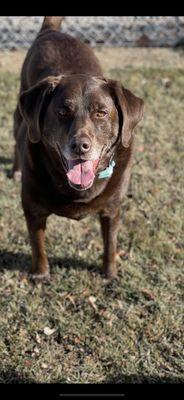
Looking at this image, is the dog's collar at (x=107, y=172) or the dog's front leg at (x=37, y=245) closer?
the dog's collar at (x=107, y=172)

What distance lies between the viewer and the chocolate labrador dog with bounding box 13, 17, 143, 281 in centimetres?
293

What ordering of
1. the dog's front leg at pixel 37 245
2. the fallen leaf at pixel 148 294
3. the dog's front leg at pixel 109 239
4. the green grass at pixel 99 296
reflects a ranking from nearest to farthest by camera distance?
the green grass at pixel 99 296, the dog's front leg at pixel 37 245, the dog's front leg at pixel 109 239, the fallen leaf at pixel 148 294

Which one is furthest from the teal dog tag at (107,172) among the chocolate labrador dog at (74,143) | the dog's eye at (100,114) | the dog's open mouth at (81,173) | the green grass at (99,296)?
the green grass at (99,296)

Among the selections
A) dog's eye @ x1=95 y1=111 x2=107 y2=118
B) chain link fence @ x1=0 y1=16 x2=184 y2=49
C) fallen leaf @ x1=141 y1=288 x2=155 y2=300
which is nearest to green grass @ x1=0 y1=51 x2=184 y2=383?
fallen leaf @ x1=141 y1=288 x2=155 y2=300

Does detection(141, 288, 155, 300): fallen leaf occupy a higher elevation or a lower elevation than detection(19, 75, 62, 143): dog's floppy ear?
lower

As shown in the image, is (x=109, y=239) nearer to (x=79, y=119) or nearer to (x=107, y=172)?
(x=107, y=172)

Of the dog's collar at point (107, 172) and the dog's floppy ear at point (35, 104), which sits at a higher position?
the dog's floppy ear at point (35, 104)

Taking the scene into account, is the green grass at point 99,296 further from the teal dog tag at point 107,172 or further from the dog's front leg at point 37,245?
the teal dog tag at point 107,172

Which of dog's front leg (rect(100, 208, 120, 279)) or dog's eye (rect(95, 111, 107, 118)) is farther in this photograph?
dog's front leg (rect(100, 208, 120, 279))

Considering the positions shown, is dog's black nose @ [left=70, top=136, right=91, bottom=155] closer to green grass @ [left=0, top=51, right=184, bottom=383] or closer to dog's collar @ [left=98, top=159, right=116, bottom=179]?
dog's collar @ [left=98, top=159, right=116, bottom=179]

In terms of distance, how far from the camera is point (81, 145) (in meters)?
2.78

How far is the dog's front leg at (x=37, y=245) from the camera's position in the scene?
136 inches

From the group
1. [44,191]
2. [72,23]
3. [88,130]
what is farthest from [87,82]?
[72,23]

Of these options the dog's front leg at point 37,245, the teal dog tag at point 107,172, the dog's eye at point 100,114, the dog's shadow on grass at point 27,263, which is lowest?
the dog's shadow on grass at point 27,263
